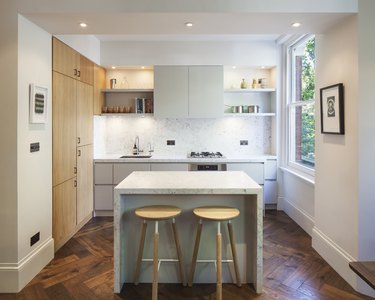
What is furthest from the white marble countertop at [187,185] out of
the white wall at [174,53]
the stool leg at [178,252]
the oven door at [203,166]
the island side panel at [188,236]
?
the white wall at [174,53]

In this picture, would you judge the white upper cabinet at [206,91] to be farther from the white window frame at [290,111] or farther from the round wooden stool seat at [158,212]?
the round wooden stool seat at [158,212]

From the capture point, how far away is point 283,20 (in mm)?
2623

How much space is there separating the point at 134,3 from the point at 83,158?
232 centimetres

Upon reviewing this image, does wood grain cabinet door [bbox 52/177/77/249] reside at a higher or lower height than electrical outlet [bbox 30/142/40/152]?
lower

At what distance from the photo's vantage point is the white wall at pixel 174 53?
471cm

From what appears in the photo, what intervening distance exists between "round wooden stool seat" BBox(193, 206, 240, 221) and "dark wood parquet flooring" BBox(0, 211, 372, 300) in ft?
2.29

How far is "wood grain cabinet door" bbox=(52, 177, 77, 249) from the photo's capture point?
3254 mm

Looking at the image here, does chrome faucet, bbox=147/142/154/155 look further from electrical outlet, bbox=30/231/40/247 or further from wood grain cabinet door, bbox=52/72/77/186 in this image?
electrical outlet, bbox=30/231/40/247

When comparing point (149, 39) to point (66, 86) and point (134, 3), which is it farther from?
point (134, 3)

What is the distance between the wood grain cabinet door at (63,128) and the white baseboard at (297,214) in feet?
10.3

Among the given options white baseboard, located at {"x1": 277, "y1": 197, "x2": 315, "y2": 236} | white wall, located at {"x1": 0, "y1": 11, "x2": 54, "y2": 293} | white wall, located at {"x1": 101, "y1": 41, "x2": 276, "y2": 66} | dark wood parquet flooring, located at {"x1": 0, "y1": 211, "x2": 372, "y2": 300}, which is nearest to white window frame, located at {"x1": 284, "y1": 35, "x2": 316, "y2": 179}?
white wall, located at {"x1": 101, "y1": 41, "x2": 276, "y2": 66}

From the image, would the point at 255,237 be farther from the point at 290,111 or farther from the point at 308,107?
the point at 290,111

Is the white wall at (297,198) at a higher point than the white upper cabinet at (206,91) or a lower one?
lower

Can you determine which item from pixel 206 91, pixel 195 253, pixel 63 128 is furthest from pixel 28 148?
pixel 206 91
